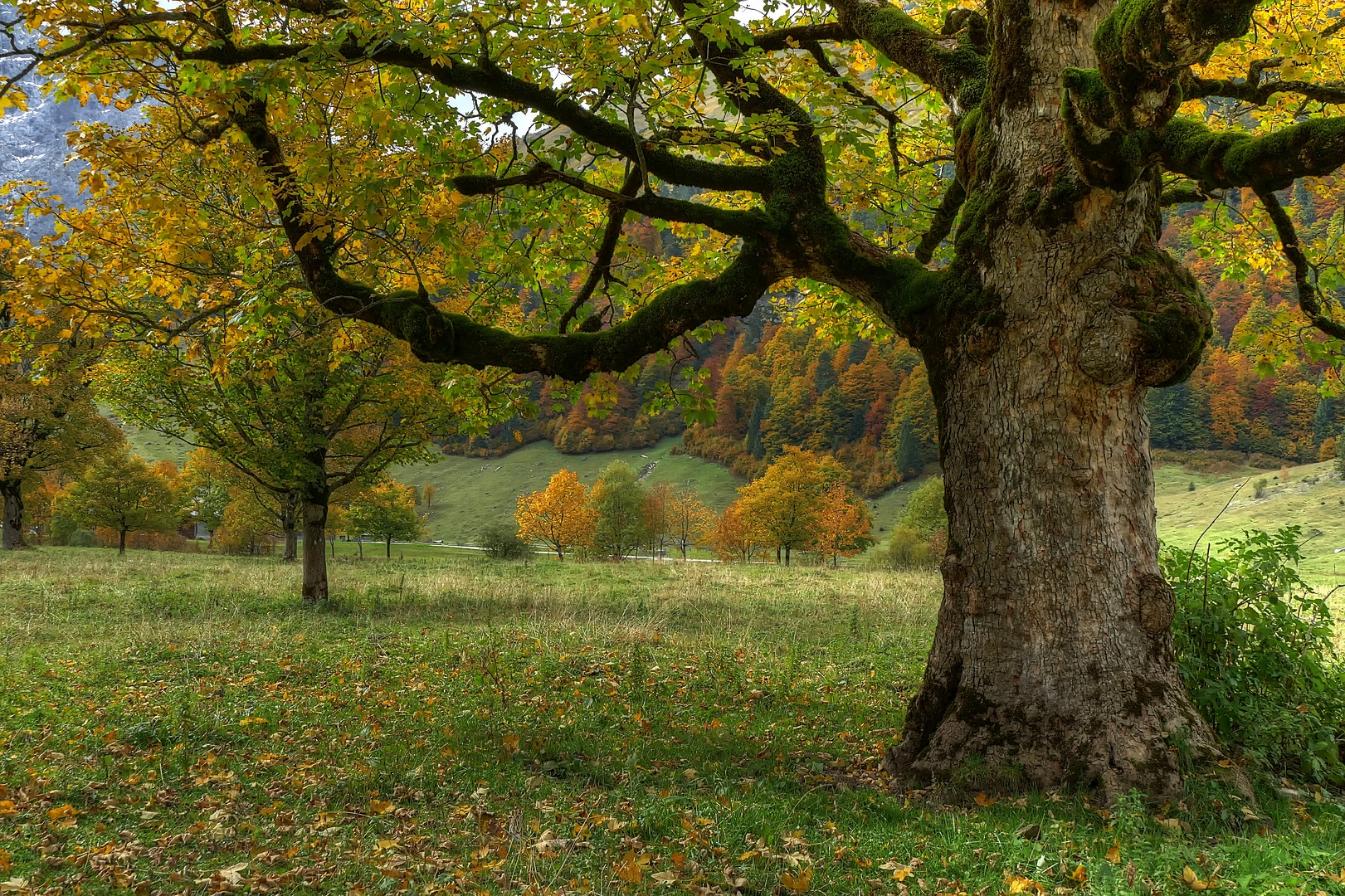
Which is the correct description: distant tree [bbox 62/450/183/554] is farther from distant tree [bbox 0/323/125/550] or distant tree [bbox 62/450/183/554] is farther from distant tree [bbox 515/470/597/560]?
distant tree [bbox 515/470/597/560]

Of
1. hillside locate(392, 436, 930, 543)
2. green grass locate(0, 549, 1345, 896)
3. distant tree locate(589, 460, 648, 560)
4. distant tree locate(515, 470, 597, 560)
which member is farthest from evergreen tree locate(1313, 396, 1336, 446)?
green grass locate(0, 549, 1345, 896)

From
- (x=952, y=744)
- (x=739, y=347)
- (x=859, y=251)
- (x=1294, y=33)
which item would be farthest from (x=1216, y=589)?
(x=739, y=347)

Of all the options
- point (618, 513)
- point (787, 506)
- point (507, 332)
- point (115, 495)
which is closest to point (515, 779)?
point (507, 332)

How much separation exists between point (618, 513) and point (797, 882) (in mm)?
62349

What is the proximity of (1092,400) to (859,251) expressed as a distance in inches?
84.4

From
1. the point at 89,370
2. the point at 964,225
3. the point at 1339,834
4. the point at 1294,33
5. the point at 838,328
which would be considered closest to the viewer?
the point at 1339,834

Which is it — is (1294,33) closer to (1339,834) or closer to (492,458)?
(1339,834)

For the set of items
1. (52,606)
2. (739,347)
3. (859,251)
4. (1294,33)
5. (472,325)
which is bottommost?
(52,606)

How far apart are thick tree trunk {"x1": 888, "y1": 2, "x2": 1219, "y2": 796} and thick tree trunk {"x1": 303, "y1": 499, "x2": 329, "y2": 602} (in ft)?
43.0

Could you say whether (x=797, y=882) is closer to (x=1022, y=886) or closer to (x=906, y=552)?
(x=1022, y=886)

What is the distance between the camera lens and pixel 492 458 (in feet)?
442

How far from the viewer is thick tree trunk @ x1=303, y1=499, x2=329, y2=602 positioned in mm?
15156

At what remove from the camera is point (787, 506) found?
5162 centimetres

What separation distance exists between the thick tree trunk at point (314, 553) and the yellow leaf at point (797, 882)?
13.5 metres
